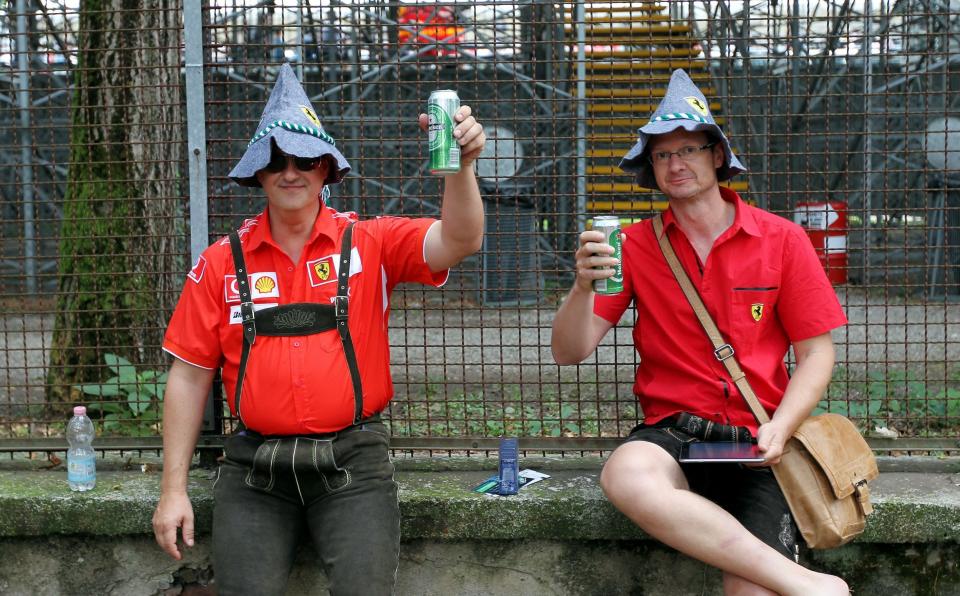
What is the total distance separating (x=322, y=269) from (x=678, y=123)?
4.36ft

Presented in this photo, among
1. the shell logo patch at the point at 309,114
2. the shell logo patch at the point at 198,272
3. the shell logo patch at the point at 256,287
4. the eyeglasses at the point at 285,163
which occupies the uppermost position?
the shell logo patch at the point at 309,114

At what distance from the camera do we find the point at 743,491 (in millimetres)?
3389

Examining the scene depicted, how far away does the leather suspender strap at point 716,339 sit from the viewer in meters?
3.40

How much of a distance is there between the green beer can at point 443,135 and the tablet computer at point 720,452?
124 cm

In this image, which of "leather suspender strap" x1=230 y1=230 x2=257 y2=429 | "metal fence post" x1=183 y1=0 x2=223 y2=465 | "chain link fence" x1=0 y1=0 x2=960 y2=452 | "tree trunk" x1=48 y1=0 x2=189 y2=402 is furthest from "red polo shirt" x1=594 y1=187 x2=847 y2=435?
"tree trunk" x1=48 y1=0 x2=189 y2=402

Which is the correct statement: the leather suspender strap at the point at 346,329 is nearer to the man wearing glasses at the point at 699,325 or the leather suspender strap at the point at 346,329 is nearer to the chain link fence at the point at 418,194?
the chain link fence at the point at 418,194

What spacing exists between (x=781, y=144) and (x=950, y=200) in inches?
93.8

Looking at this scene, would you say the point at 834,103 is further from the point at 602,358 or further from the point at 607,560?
the point at 607,560

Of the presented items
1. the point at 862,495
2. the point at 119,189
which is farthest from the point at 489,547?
the point at 119,189

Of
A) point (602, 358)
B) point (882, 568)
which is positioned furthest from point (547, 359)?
point (882, 568)

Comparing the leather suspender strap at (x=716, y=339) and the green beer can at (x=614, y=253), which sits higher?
the green beer can at (x=614, y=253)

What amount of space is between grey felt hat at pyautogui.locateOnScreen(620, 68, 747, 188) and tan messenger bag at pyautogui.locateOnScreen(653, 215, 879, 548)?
66 cm

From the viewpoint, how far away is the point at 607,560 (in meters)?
3.89

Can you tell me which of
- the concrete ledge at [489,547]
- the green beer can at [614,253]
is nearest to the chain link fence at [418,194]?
the concrete ledge at [489,547]
